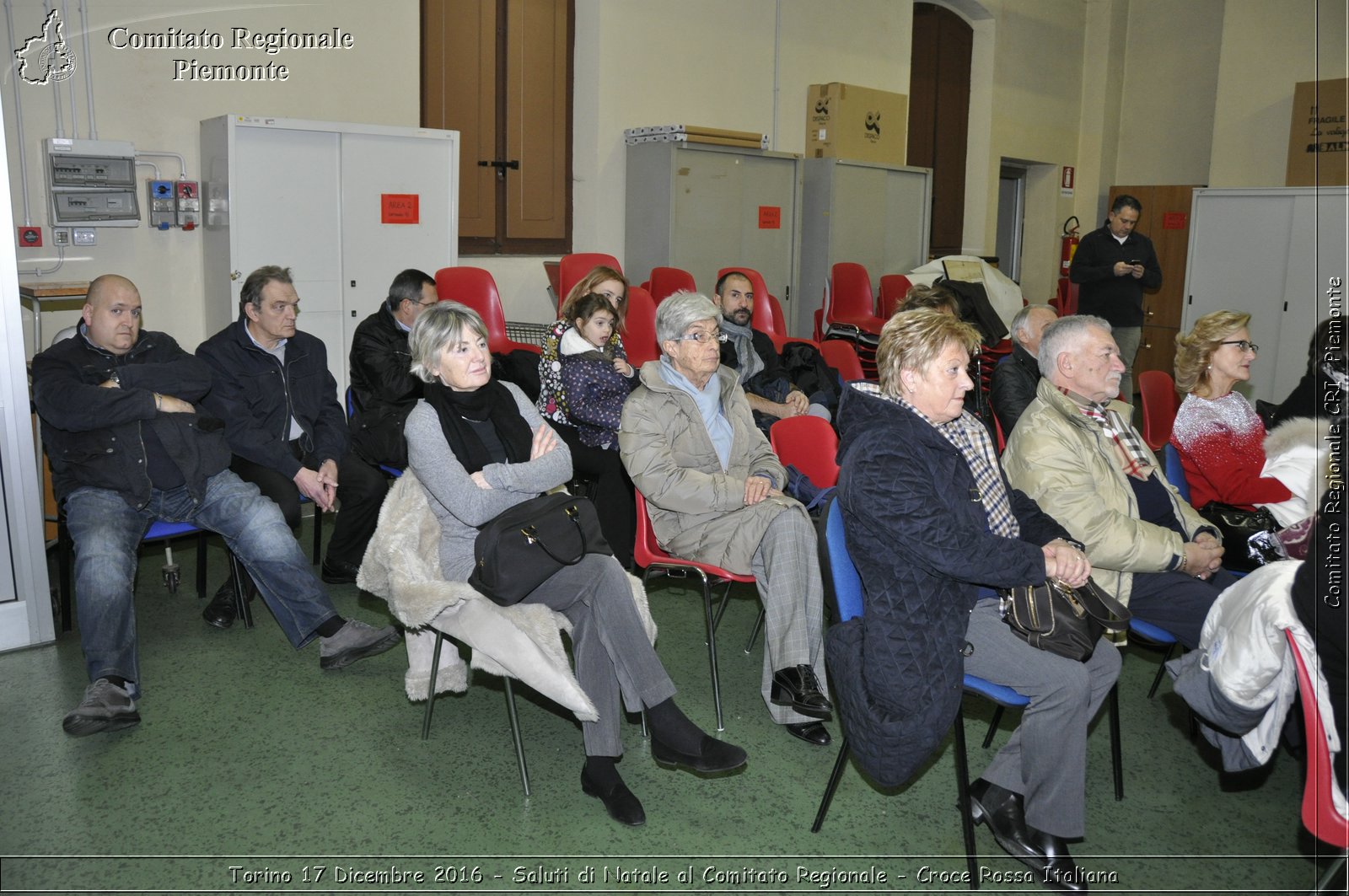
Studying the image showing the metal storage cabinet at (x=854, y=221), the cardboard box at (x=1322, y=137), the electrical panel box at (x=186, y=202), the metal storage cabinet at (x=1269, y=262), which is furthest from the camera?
the cardboard box at (x=1322, y=137)


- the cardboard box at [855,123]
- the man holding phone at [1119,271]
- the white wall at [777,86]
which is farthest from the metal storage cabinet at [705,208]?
the man holding phone at [1119,271]

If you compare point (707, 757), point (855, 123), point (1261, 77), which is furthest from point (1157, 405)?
point (1261, 77)

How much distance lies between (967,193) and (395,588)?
9.55 meters

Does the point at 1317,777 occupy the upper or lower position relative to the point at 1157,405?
lower

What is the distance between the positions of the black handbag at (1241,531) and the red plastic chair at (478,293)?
3.35 meters

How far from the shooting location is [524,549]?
2.67 metres

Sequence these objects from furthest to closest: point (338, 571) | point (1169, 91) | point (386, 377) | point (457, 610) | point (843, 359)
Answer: point (1169, 91)
point (843, 359)
point (386, 377)
point (338, 571)
point (457, 610)

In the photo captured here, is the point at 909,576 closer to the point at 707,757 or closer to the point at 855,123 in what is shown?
the point at 707,757

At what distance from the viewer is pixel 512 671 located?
265 centimetres

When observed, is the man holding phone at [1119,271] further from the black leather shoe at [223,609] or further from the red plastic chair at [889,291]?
the black leather shoe at [223,609]

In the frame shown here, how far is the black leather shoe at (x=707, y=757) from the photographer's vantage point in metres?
2.71

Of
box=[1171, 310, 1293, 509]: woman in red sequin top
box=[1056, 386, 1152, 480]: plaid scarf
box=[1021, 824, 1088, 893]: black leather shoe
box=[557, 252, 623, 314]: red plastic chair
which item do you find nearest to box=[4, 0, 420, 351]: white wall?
box=[557, 252, 623, 314]: red plastic chair

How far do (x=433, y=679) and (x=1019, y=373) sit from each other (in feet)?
8.21

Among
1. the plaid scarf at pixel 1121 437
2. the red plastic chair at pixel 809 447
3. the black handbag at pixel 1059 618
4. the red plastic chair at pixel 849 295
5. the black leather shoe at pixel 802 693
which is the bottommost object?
the black leather shoe at pixel 802 693
